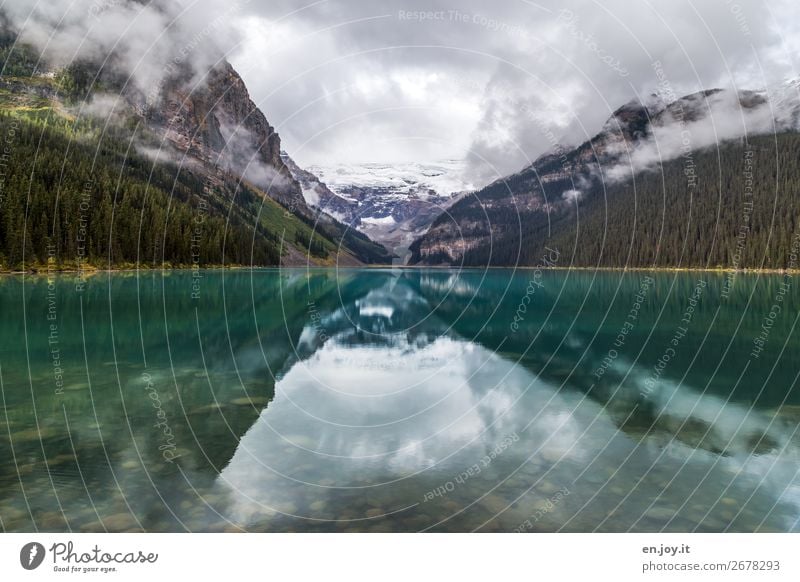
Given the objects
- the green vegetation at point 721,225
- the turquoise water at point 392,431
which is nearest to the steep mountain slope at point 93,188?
the turquoise water at point 392,431

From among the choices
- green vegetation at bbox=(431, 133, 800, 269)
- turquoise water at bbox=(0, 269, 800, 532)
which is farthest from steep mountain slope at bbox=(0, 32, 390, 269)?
green vegetation at bbox=(431, 133, 800, 269)

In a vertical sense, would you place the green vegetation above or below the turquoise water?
above

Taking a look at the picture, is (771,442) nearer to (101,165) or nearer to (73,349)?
(73,349)

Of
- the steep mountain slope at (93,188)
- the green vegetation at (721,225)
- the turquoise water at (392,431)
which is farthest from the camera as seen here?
the green vegetation at (721,225)

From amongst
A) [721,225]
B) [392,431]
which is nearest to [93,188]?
[392,431]

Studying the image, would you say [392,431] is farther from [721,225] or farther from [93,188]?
[721,225]

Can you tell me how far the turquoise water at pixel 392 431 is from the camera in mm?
8820

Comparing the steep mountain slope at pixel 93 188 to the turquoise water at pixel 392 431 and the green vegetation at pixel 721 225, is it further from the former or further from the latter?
the green vegetation at pixel 721 225

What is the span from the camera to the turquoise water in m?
8.82

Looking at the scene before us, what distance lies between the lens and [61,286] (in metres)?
56.1

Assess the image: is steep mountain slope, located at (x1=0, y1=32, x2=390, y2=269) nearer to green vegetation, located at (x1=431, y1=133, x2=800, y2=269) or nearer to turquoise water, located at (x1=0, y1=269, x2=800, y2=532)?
turquoise water, located at (x1=0, y1=269, x2=800, y2=532)

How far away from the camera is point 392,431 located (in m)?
13.9

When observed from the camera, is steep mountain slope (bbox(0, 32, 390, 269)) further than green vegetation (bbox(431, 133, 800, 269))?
No

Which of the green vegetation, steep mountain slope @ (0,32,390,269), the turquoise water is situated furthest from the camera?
the green vegetation
